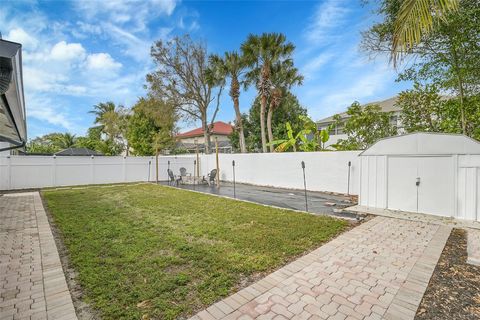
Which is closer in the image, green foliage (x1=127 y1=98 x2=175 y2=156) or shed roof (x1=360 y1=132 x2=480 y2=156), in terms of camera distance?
shed roof (x1=360 y1=132 x2=480 y2=156)

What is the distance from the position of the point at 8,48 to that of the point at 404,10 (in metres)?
4.50

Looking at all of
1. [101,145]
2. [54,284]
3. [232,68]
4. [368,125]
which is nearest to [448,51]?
[368,125]

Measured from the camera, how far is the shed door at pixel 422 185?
6938 millimetres

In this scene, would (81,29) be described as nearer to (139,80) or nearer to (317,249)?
(317,249)

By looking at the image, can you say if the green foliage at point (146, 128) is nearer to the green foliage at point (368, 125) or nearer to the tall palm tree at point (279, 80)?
the tall palm tree at point (279, 80)

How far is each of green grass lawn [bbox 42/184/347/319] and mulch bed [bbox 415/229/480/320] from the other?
6.49 ft

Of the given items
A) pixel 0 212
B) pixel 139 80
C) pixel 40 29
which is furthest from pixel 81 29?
pixel 139 80

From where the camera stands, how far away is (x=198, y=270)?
3.88 metres

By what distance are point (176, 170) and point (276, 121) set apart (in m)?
12.0

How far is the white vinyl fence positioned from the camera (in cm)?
1199

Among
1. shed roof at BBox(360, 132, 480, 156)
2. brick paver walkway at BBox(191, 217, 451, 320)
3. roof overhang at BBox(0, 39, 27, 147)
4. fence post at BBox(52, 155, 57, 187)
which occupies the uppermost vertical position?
roof overhang at BBox(0, 39, 27, 147)

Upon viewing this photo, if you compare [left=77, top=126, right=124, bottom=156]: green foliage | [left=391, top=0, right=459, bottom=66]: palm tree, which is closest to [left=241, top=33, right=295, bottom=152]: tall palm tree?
[left=391, top=0, right=459, bottom=66]: palm tree

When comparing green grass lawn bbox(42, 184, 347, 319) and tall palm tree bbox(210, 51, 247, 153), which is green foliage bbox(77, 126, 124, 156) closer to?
tall palm tree bbox(210, 51, 247, 153)

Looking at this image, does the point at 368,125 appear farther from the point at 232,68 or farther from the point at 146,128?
the point at 146,128
